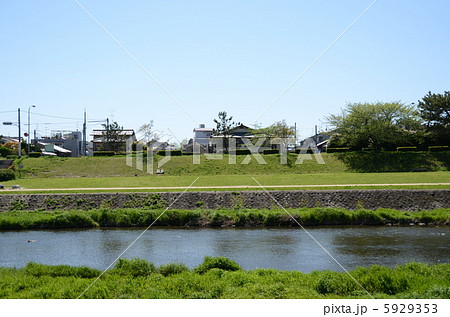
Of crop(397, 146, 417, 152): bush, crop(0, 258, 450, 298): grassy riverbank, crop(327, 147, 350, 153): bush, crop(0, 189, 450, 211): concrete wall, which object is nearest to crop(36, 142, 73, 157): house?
crop(327, 147, 350, 153): bush

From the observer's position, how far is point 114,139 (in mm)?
73188

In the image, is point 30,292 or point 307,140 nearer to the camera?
point 30,292

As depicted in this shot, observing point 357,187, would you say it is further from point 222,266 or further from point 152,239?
point 222,266

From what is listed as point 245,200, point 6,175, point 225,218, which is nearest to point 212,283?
point 225,218

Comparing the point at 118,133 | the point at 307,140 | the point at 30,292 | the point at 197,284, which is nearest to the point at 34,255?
the point at 30,292

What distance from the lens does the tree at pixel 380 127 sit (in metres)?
51.1

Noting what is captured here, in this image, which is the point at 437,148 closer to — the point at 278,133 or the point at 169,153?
the point at 278,133

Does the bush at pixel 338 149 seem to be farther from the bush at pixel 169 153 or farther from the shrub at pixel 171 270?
the shrub at pixel 171 270

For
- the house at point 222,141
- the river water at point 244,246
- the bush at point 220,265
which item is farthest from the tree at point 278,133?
the bush at point 220,265

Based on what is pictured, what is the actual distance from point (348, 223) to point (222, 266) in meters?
12.6

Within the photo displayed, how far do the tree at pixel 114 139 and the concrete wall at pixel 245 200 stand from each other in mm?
45043

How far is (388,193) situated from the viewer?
86.2ft

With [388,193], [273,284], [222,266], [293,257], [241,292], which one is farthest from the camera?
[388,193]

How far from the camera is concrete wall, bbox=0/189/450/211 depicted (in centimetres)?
2567
